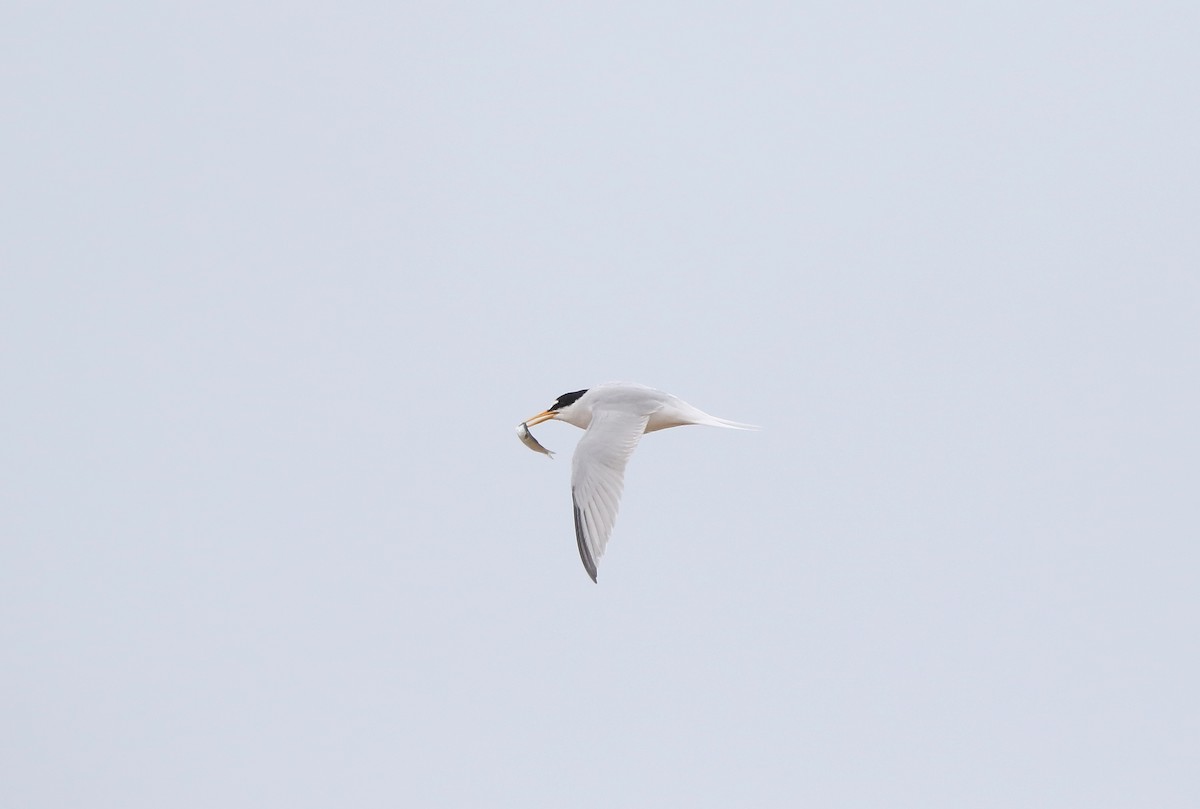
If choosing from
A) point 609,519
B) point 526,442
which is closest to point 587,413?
point 526,442

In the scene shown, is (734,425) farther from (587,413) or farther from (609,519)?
(609,519)

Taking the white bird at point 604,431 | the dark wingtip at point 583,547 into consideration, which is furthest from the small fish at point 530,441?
the dark wingtip at point 583,547

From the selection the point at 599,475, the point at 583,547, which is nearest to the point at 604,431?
the point at 599,475

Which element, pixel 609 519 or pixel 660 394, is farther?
pixel 660 394

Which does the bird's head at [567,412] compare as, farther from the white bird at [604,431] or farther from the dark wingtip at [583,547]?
the dark wingtip at [583,547]

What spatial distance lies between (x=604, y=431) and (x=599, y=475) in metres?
0.40

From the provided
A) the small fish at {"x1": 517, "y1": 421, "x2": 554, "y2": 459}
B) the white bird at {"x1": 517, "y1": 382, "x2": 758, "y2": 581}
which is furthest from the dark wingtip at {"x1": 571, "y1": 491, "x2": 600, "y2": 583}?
the small fish at {"x1": 517, "y1": 421, "x2": 554, "y2": 459}

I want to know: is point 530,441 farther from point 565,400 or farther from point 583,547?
point 583,547

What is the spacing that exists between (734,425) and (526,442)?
1231 millimetres

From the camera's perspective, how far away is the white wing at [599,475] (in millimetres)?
8266

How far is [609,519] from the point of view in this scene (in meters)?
8.34

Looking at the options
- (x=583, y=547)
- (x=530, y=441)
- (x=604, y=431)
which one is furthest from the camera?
(x=530, y=441)

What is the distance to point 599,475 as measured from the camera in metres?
8.56

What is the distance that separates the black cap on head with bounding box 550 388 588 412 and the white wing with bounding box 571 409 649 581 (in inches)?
20.9
